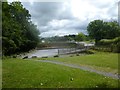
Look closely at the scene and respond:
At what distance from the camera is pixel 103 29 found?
104 metres

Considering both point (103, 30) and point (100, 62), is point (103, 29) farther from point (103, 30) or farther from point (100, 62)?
point (100, 62)

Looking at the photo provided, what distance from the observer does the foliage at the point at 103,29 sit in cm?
9931

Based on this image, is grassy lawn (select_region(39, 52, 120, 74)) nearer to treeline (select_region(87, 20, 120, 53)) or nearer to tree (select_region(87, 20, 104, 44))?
treeline (select_region(87, 20, 120, 53))

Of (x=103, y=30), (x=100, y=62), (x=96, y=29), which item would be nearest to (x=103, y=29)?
(x=103, y=30)

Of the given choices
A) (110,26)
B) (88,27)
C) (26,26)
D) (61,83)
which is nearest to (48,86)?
(61,83)

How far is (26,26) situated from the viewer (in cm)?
6588

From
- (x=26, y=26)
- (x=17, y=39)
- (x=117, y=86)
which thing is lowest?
(x=117, y=86)

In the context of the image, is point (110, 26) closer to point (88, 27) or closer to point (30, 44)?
point (88, 27)

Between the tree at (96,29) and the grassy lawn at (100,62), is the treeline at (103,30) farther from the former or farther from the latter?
the grassy lawn at (100,62)

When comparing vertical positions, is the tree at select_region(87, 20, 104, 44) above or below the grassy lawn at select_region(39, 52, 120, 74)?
above

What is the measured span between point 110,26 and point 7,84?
3678 inches

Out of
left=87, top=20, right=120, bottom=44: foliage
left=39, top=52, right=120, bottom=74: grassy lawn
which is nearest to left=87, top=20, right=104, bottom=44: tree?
left=87, top=20, right=120, bottom=44: foliage

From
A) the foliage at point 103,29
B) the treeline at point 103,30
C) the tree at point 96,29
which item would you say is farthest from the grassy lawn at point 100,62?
the tree at point 96,29

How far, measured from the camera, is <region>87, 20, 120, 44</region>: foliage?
99312 millimetres
